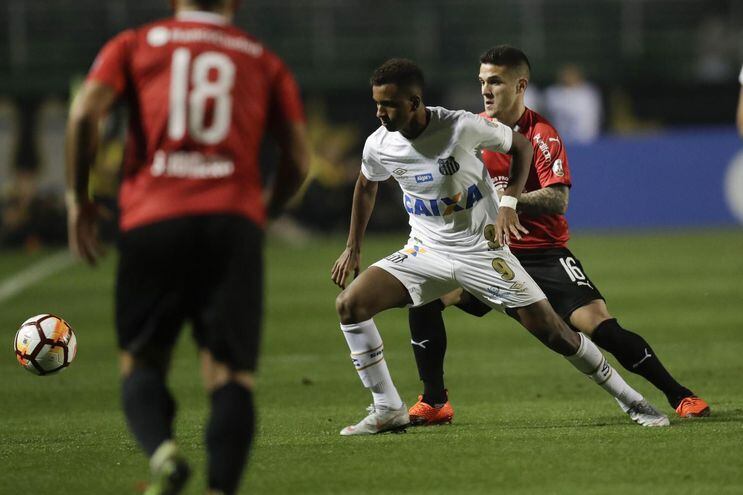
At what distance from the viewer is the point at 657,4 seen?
2528cm

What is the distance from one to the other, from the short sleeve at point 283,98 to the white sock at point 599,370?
2.61m

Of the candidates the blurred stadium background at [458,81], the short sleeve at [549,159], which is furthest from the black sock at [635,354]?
Result: the blurred stadium background at [458,81]

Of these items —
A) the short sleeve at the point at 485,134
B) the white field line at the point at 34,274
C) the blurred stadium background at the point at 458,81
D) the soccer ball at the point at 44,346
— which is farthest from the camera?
the blurred stadium background at the point at 458,81

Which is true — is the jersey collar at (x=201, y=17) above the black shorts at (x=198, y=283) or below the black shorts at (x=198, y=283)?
above

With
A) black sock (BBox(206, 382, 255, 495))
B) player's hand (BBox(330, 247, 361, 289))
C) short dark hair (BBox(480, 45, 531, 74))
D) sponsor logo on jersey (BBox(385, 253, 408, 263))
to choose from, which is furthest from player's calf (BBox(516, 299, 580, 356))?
black sock (BBox(206, 382, 255, 495))

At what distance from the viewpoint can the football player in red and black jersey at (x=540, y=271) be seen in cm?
689

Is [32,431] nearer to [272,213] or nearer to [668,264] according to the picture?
[272,213]

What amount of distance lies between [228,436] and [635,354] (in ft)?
10.6

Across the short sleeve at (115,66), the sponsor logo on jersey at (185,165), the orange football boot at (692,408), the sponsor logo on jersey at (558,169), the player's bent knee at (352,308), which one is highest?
the short sleeve at (115,66)

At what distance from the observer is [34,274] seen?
17.6m

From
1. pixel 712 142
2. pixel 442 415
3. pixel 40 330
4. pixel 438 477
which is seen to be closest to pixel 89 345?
pixel 40 330

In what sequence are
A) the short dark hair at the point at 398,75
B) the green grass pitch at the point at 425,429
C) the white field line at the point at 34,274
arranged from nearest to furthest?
1. the green grass pitch at the point at 425,429
2. the short dark hair at the point at 398,75
3. the white field line at the point at 34,274

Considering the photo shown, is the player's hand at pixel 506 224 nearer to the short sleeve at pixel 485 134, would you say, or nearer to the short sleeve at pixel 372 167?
the short sleeve at pixel 485 134

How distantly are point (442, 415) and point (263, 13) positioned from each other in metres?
18.6
